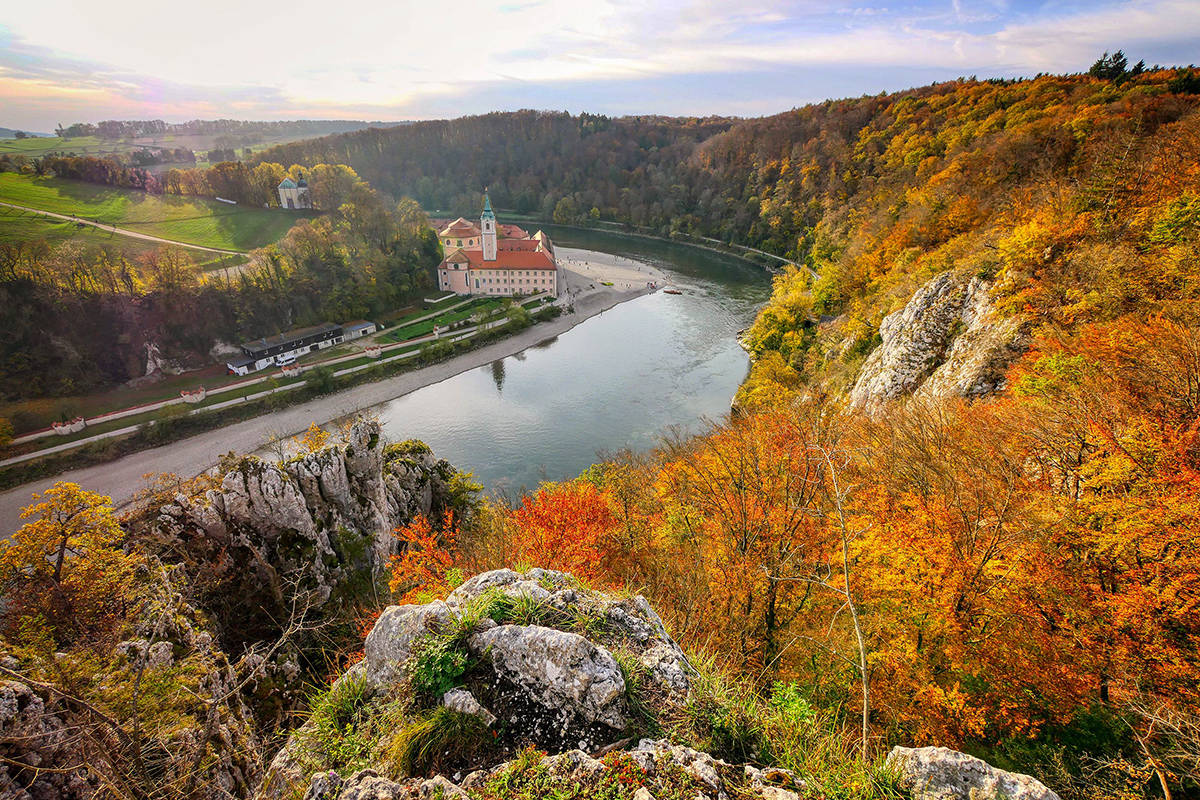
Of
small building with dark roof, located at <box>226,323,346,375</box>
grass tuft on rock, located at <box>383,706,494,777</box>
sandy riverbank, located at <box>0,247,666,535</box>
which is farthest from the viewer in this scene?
small building with dark roof, located at <box>226,323,346,375</box>

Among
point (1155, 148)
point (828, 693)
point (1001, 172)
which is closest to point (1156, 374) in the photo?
point (828, 693)

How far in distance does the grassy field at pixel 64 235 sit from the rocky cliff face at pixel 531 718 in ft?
191

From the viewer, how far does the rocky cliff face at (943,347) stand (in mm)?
16734

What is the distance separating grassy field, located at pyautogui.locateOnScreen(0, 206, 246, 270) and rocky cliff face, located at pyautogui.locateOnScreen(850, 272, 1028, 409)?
202 ft

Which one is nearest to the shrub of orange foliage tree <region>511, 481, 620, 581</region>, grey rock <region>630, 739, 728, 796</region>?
grey rock <region>630, 739, 728, 796</region>

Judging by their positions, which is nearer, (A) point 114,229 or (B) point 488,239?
(A) point 114,229

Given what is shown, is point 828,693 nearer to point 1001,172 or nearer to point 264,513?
point 264,513

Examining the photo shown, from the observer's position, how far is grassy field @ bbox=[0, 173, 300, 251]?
51469 mm

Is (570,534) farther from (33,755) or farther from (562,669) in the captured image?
(33,755)

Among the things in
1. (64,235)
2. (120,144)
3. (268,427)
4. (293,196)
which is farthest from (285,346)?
(120,144)

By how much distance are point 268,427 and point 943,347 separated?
140 feet

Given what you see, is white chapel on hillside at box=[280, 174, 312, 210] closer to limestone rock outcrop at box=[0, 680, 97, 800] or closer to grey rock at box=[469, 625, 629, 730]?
limestone rock outcrop at box=[0, 680, 97, 800]

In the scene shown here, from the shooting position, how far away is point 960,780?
4.42m

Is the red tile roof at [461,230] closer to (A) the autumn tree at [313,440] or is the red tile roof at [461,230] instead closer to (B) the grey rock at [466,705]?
(A) the autumn tree at [313,440]
